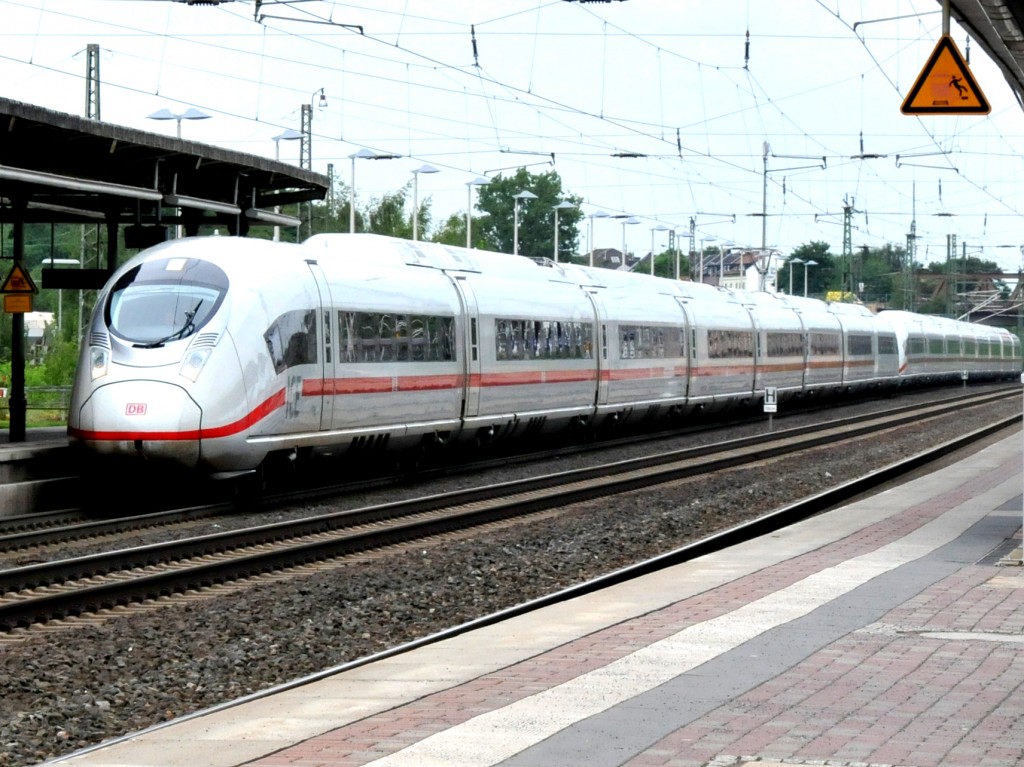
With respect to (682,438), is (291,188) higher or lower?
higher

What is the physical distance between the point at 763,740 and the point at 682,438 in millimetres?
28880

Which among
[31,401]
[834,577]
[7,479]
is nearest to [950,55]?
[834,577]

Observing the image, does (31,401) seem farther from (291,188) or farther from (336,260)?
(336,260)

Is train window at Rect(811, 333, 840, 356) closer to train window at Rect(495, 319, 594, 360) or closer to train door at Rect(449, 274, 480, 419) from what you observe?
train window at Rect(495, 319, 594, 360)

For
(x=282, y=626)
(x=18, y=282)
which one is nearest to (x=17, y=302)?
(x=18, y=282)

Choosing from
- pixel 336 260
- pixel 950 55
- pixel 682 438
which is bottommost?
pixel 682 438

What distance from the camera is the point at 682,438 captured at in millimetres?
35188

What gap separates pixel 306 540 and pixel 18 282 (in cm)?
762

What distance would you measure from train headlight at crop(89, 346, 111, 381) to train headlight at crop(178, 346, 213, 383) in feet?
3.09

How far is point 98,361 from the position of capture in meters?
17.8

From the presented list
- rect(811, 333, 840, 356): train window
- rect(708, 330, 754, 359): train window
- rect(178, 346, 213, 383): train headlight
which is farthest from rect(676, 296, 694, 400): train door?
rect(178, 346, 213, 383): train headlight

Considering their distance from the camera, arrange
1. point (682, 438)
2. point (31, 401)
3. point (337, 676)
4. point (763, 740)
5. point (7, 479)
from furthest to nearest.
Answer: point (31, 401) < point (682, 438) < point (7, 479) < point (337, 676) < point (763, 740)

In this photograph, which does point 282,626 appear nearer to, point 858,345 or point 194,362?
point 194,362

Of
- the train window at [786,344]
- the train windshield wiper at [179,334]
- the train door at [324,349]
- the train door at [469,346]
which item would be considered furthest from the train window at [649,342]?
the train windshield wiper at [179,334]
